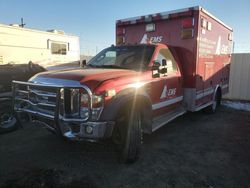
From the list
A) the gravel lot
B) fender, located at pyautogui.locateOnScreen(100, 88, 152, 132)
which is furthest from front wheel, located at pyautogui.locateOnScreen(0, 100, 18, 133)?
fender, located at pyautogui.locateOnScreen(100, 88, 152, 132)

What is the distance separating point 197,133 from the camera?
18.9ft

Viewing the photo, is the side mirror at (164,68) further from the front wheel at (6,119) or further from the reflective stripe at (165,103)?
the front wheel at (6,119)

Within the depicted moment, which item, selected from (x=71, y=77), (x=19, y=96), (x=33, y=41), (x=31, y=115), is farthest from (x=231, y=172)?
(x=33, y=41)

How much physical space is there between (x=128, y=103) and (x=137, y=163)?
3.44ft

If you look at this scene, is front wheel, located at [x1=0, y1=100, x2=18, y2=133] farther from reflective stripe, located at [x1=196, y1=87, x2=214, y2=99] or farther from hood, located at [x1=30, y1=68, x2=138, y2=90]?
reflective stripe, located at [x1=196, y1=87, x2=214, y2=99]

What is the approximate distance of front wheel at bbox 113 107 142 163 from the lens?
12.3 ft

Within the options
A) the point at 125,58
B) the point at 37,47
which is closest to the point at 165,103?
the point at 125,58

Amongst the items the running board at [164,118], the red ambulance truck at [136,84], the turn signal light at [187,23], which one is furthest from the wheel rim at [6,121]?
the turn signal light at [187,23]

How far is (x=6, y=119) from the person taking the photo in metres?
5.51

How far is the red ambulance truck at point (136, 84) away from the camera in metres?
3.39

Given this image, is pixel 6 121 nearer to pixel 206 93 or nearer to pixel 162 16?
pixel 162 16

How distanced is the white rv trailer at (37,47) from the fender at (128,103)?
13.8 feet

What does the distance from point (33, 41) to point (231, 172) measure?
6411 mm

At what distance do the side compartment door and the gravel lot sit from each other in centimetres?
74
